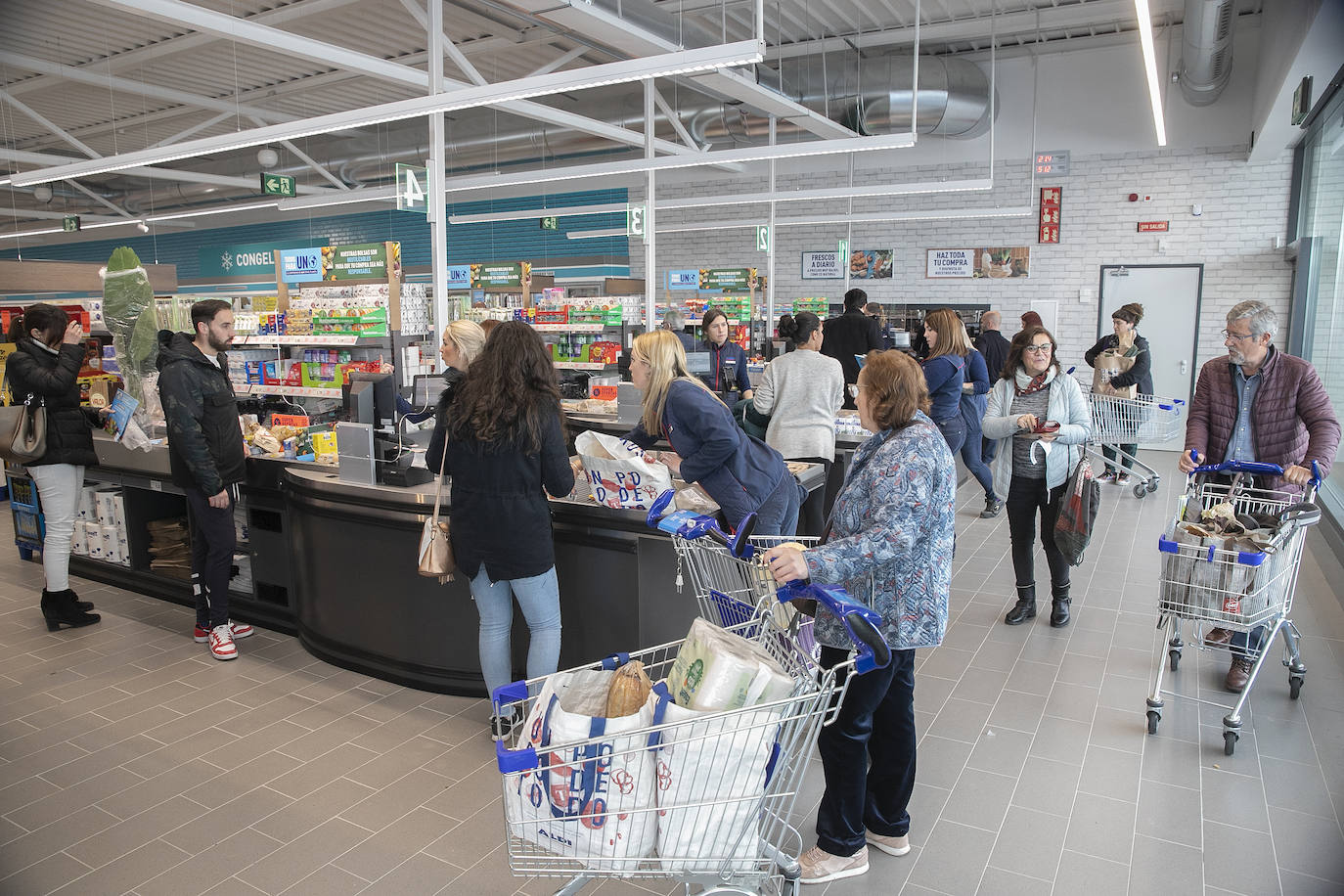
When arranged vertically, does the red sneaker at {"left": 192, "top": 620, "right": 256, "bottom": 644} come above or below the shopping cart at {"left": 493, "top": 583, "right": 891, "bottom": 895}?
below

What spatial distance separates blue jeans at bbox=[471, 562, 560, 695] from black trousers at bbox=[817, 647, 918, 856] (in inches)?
48.8

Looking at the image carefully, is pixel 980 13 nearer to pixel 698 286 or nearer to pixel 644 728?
pixel 698 286

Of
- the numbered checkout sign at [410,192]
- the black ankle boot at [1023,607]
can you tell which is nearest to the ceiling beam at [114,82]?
the numbered checkout sign at [410,192]

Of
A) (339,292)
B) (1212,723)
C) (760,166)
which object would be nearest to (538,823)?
(1212,723)

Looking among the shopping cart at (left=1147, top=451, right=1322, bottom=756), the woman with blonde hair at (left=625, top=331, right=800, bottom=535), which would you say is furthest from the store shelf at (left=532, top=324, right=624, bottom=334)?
the shopping cart at (left=1147, top=451, right=1322, bottom=756)

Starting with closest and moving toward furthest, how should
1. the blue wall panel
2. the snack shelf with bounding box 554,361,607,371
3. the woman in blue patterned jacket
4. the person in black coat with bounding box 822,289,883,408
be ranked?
1. the woman in blue patterned jacket
2. the person in black coat with bounding box 822,289,883,408
3. the snack shelf with bounding box 554,361,607,371
4. the blue wall panel

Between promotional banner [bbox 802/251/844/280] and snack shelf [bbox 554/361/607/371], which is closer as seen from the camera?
snack shelf [bbox 554/361/607/371]

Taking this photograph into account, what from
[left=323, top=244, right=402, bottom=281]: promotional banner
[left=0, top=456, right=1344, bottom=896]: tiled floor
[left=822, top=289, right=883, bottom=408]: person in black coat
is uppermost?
[left=323, top=244, right=402, bottom=281]: promotional banner

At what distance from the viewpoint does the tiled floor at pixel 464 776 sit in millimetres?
2898

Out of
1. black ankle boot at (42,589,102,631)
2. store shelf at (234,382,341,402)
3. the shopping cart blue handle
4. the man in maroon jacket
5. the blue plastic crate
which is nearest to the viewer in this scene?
the shopping cart blue handle

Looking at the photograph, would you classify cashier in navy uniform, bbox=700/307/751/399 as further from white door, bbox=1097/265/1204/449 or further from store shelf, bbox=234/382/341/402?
white door, bbox=1097/265/1204/449

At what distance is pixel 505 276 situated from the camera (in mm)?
12250

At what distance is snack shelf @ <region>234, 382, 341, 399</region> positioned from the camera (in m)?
7.44

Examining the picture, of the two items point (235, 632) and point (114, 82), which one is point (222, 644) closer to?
point (235, 632)
